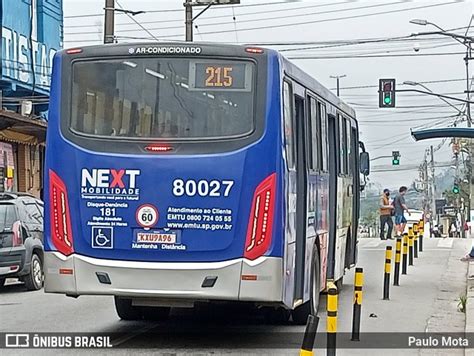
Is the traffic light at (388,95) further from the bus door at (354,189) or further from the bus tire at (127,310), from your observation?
the bus tire at (127,310)

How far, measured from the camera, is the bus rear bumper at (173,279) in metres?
10.2

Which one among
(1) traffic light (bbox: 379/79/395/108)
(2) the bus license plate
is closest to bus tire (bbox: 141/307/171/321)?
(2) the bus license plate

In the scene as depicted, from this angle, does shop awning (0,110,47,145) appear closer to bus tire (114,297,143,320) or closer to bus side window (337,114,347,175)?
bus side window (337,114,347,175)

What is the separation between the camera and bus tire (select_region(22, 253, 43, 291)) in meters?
17.6

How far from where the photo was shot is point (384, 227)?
111 ft

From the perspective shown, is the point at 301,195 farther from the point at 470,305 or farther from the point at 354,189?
the point at 354,189

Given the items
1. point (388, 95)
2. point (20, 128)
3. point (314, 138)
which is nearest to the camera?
point (314, 138)

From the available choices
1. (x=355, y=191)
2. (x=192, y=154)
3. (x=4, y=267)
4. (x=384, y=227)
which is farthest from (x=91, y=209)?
(x=384, y=227)

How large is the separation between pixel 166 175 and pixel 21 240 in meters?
7.63

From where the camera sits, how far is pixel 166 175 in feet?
34.2

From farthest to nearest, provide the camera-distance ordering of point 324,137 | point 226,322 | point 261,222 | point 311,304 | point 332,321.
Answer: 1. point 324,137
2. point 226,322
3. point 311,304
4. point 261,222
5. point 332,321

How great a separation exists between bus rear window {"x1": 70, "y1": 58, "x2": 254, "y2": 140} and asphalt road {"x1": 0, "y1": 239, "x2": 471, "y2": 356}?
8.13ft

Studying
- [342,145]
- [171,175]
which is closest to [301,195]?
[171,175]

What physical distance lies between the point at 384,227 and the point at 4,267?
63.2 feet
